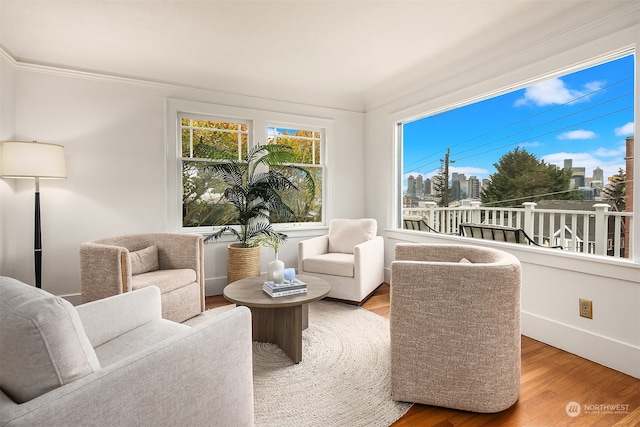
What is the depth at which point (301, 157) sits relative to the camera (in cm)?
451

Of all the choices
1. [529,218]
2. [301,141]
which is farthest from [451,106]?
[301,141]

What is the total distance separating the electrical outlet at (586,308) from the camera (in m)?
2.35

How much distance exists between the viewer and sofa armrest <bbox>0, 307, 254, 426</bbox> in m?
0.82

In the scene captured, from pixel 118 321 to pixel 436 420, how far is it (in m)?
1.62

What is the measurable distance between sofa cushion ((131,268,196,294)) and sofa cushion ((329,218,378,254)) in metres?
1.64

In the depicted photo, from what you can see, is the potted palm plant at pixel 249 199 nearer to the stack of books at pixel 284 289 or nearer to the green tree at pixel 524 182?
the stack of books at pixel 284 289

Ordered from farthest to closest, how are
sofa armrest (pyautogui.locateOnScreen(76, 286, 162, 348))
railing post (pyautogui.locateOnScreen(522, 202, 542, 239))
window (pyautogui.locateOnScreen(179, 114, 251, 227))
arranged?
window (pyautogui.locateOnScreen(179, 114, 251, 227))
railing post (pyautogui.locateOnScreen(522, 202, 542, 239))
sofa armrest (pyautogui.locateOnScreen(76, 286, 162, 348))

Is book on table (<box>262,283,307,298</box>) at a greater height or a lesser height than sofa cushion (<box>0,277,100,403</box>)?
lesser

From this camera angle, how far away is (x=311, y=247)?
379 centimetres

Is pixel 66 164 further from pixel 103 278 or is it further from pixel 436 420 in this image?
pixel 436 420

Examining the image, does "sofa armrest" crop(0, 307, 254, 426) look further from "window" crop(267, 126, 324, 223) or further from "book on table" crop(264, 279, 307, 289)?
"window" crop(267, 126, 324, 223)

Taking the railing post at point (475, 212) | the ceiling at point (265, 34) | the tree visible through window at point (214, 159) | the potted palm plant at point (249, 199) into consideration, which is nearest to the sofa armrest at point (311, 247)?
the potted palm plant at point (249, 199)

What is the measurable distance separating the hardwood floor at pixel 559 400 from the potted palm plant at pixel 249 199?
7.67 ft

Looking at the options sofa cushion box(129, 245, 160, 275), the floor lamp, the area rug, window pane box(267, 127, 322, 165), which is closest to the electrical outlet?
the area rug
